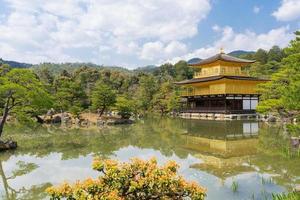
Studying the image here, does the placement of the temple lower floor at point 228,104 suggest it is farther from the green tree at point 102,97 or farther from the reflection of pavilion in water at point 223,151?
the reflection of pavilion in water at point 223,151

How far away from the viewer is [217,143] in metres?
16.5

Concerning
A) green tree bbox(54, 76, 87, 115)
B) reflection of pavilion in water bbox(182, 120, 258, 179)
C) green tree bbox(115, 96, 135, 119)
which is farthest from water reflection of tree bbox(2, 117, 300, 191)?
green tree bbox(54, 76, 87, 115)

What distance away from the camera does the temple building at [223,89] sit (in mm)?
33125

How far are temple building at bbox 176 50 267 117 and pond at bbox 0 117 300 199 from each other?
14.5 meters

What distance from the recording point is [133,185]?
458 cm

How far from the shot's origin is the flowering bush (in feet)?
14.8

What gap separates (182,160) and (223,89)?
22269 millimetres

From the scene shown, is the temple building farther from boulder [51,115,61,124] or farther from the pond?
boulder [51,115,61,124]

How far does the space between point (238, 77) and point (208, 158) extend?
2342cm

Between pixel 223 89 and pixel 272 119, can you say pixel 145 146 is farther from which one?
pixel 223 89

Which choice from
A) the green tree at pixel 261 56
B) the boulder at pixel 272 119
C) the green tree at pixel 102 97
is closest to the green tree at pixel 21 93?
the green tree at pixel 102 97

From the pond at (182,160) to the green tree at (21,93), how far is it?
190 cm

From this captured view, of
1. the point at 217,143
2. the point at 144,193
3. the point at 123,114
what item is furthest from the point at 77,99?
the point at 144,193

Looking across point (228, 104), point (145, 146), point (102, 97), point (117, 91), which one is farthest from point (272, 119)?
point (117, 91)
